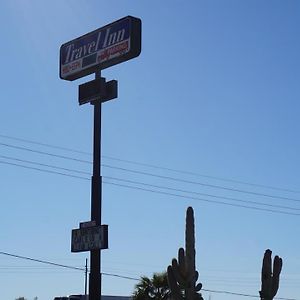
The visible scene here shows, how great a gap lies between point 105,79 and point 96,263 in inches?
209

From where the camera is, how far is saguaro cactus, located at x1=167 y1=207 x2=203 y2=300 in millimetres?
23406

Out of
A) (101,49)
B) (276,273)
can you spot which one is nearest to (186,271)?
Answer: (276,273)

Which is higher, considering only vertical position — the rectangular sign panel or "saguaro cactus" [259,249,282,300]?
the rectangular sign panel

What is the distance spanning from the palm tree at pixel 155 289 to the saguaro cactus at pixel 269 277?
12.0 m

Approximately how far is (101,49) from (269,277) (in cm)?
871

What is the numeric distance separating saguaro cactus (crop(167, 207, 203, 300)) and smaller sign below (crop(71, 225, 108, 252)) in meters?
3.80

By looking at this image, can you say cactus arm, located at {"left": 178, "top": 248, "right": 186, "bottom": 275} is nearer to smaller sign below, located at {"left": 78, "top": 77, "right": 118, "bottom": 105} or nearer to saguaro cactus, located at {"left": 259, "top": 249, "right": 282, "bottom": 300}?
saguaro cactus, located at {"left": 259, "top": 249, "right": 282, "bottom": 300}

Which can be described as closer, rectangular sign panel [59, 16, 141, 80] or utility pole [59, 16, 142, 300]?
utility pole [59, 16, 142, 300]

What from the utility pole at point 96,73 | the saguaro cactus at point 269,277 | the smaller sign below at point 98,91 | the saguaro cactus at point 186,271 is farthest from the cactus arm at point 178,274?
the smaller sign below at point 98,91

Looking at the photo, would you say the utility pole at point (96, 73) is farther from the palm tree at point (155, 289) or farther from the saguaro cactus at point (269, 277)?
the palm tree at point (155, 289)

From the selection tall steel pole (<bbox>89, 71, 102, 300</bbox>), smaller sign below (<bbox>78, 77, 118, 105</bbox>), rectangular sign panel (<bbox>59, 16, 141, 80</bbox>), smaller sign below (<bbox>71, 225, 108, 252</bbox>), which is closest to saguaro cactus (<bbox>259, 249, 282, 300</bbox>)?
tall steel pole (<bbox>89, 71, 102, 300</bbox>)

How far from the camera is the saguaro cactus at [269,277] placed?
2356 cm

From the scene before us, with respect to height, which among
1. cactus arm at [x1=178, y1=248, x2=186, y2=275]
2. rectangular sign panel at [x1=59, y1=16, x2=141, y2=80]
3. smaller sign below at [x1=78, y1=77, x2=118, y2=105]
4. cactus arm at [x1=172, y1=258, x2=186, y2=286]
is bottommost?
cactus arm at [x1=172, y1=258, x2=186, y2=286]

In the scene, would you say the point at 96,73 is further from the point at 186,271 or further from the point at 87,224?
the point at 186,271
